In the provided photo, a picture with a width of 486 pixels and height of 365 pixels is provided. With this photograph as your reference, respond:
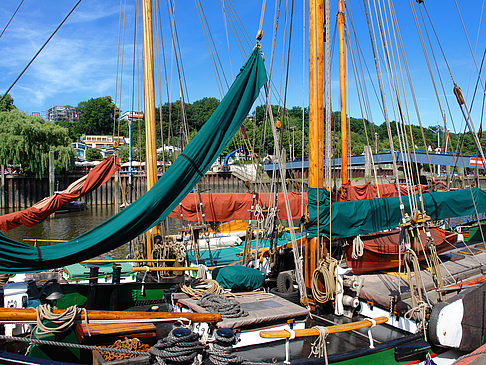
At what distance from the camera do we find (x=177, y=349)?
4.89 meters

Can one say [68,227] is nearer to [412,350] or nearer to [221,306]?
[221,306]

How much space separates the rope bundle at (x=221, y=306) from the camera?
6.35m

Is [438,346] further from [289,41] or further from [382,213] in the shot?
[289,41]

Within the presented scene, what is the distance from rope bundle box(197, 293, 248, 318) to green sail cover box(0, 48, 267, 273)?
A: 1.78m

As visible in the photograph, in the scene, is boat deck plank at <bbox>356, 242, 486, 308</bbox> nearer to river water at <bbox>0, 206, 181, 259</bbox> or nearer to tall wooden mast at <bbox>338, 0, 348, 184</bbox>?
tall wooden mast at <bbox>338, 0, 348, 184</bbox>

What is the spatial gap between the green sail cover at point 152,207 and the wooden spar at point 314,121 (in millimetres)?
2214

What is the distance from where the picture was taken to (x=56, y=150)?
49.8m

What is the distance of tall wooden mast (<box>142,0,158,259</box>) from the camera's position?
12.1m

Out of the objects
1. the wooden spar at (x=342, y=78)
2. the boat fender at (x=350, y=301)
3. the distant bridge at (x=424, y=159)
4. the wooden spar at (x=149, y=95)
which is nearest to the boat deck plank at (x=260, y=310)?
the boat fender at (x=350, y=301)

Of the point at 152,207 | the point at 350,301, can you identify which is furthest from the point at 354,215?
the point at 152,207

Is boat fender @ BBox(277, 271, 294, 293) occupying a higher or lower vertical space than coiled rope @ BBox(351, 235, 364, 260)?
lower

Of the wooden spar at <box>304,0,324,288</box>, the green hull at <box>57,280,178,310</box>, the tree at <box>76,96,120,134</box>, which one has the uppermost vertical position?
the tree at <box>76,96,120,134</box>

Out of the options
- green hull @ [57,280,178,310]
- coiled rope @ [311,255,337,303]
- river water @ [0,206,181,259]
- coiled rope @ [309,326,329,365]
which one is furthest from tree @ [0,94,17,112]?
coiled rope @ [309,326,329,365]

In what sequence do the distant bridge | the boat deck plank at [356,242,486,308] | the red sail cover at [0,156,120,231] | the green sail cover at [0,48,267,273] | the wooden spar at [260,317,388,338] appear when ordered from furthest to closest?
the distant bridge < the red sail cover at [0,156,120,231] < the boat deck plank at [356,242,486,308] < the wooden spar at [260,317,388,338] < the green sail cover at [0,48,267,273]
